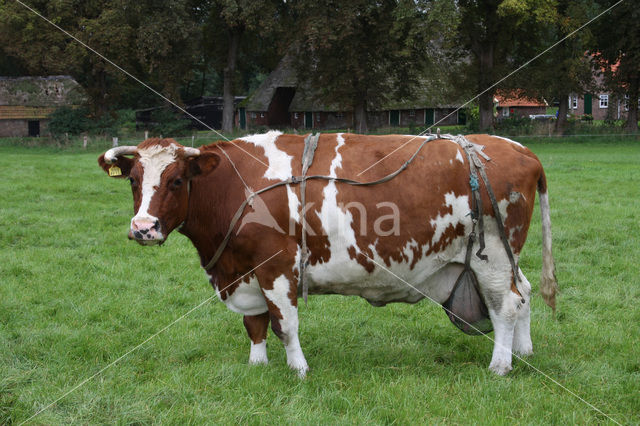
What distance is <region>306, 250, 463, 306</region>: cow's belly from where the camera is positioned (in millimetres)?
4746

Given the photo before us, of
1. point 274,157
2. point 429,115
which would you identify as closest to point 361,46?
→ point 429,115

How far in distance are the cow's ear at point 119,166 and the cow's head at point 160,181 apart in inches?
0.8

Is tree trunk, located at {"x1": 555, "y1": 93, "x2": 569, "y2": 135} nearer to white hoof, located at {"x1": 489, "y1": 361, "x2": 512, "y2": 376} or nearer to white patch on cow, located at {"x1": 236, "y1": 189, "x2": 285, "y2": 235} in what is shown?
white hoof, located at {"x1": 489, "y1": 361, "x2": 512, "y2": 376}

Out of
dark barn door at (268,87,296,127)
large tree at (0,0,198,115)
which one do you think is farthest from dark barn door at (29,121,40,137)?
dark barn door at (268,87,296,127)

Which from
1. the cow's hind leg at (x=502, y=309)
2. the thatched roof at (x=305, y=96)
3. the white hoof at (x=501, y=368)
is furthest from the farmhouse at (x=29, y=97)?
the white hoof at (x=501, y=368)

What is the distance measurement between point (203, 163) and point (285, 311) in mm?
1397

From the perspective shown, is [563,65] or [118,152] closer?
[118,152]

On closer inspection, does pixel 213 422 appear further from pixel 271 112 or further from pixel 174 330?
pixel 271 112

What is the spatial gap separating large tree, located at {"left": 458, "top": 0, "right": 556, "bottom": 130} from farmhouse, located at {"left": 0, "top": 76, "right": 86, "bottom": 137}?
29.1m

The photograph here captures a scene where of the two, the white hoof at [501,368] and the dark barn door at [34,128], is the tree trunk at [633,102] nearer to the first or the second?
the white hoof at [501,368]

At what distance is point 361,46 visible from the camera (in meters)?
33.1

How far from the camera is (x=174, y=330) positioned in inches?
227

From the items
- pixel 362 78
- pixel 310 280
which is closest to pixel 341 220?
pixel 310 280

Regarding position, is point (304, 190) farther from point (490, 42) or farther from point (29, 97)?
point (29, 97)
